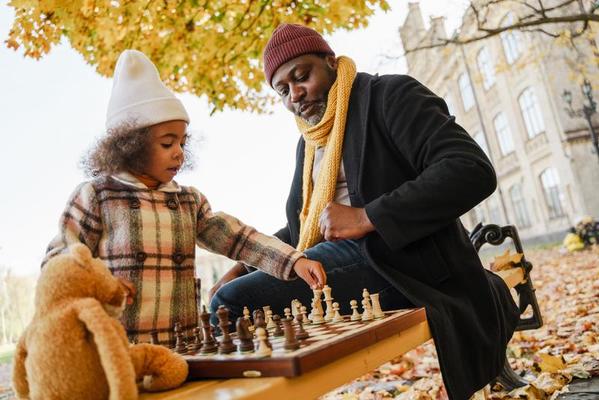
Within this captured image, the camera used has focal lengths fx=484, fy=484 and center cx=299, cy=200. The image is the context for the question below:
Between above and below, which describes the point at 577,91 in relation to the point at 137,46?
above

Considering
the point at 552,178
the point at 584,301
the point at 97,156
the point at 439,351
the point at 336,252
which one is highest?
the point at 552,178

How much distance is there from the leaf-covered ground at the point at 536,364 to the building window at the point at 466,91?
22080 mm

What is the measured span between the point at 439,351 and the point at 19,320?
10.2m

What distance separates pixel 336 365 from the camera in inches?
49.4

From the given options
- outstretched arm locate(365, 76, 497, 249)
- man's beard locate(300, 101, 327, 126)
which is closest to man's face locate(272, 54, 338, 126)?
man's beard locate(300, 101, 327, 126)

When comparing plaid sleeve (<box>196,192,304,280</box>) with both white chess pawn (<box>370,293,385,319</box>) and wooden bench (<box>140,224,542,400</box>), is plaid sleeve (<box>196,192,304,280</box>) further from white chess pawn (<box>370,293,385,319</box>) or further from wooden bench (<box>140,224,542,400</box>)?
wooden bench (<box>140,224,542,400</box>)

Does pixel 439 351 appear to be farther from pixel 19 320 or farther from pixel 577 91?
pixel 577 91

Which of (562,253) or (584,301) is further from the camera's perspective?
(562,253)

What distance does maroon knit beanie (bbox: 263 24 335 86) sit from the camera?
2666mm

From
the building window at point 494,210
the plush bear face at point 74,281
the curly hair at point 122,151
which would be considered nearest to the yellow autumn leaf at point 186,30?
the curly hair at point 122,151

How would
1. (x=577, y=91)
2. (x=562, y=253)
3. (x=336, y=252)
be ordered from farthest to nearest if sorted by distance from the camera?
1. (x=577, y=91)
2. (x=562, y=253)
3. (x=336, y=252)

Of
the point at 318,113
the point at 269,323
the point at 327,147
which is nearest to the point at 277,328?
the point at 269,323

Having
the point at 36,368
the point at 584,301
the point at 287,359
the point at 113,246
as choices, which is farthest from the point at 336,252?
the point at 584,301

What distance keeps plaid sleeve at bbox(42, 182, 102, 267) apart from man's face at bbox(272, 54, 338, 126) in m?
1.25
